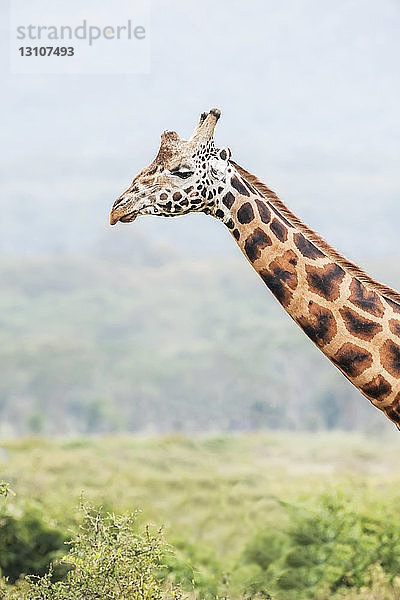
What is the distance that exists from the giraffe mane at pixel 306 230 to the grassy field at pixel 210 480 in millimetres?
1873

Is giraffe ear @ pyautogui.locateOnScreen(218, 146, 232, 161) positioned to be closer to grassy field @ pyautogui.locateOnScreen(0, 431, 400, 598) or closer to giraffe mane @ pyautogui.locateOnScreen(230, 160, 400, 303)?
giraffe mane @ pyautogui.locateOnScreen(230, 160, 400, 303)

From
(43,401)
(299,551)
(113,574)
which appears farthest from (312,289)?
(43,401)

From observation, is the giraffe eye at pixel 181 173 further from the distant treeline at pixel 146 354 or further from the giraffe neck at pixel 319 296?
the distant treeline at pixel 146 354

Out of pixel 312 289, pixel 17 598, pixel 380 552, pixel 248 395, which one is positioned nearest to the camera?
pixel 312 289

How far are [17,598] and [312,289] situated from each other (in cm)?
206

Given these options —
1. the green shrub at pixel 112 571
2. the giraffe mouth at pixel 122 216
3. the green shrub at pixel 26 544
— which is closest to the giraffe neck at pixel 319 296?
the giraffe mouth at pixel 122 216

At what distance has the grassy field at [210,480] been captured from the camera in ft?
21.0

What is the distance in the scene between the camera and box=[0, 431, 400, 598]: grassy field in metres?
6.40

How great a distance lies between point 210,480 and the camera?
10531 mm

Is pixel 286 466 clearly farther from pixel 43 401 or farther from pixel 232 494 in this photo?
pixel 43 401

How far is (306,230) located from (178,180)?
0.54 metres

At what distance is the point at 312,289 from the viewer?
9.45ft

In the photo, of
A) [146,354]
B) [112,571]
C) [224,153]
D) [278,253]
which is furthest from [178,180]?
[146,354]

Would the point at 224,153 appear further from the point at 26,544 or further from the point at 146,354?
the point at 146,354
